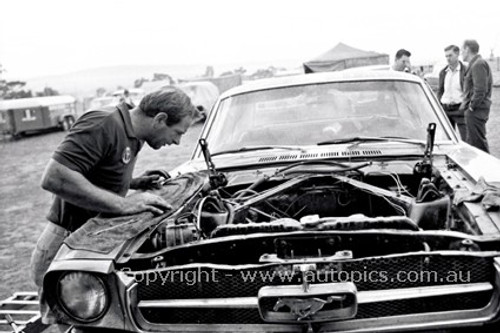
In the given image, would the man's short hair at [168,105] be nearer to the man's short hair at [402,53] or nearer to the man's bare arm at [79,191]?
the man's bare arm at [79,191]

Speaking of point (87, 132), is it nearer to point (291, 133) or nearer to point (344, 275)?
point (344, 275)

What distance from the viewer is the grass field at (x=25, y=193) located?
5391 mm


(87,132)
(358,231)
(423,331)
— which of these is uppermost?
(87,132)

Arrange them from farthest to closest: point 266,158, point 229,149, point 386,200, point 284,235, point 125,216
Result: point 229,149 < point 266,158 < point 386,200 < point 125,216 < point 284,235

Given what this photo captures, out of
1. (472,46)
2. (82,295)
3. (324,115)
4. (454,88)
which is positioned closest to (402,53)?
(454,88)

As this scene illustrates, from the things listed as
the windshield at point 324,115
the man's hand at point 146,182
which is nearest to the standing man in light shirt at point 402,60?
the windshield at point 324,115

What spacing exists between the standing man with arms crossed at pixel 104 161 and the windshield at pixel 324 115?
3.33 ft

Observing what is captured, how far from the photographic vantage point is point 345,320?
2.02 meters

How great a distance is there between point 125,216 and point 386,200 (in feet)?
4.39

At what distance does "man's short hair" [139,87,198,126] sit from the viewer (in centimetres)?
275

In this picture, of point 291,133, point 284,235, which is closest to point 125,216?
point 284,235

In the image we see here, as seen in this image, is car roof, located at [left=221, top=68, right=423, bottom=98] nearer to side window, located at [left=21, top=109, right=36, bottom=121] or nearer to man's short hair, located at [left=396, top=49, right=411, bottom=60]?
man's short hair, located at [left=396, top=49, right=411, bottom=60]

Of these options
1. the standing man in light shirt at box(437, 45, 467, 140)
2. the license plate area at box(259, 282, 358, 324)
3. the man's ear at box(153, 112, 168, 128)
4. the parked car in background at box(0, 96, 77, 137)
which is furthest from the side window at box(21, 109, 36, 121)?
the license plate area at box(259, 282, 358, 324)

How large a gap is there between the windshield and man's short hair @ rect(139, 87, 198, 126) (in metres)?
1.02
